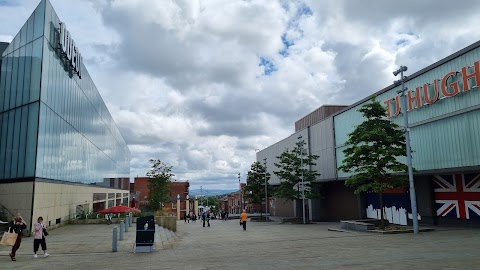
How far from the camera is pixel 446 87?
21641 millimetres

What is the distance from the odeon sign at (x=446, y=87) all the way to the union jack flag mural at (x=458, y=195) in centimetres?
518

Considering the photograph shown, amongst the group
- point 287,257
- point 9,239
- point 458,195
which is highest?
point 458,195

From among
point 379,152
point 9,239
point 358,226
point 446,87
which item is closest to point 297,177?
point 358,226

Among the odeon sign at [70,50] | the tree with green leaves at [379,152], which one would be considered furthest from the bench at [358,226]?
the odeon sign at [70,50]

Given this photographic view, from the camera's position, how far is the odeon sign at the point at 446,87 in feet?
65.6

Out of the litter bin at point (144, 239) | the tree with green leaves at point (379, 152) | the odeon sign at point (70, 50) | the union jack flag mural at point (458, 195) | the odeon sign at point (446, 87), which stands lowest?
the litter bin at point (144, 239)

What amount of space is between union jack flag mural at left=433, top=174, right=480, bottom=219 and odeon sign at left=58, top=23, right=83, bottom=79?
29788 mm

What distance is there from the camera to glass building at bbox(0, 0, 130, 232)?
2611 centimetres

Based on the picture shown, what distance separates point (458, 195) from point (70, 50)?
32009 millimetres

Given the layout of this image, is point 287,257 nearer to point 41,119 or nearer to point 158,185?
point 41,119

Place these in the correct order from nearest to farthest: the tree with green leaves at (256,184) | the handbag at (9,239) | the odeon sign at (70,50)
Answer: the handbag at (9,239) → the odeon sign at (70,50) → the tree with green leaves at (256,184)

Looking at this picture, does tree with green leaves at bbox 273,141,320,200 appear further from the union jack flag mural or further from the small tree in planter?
the union jack flag mural

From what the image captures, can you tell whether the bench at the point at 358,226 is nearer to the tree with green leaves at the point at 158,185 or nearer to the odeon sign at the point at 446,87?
the odeon sign at the point at 446,87

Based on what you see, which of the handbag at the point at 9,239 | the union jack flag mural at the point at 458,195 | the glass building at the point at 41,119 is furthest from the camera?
the glass building at the point at 41,119
